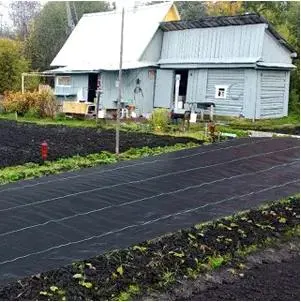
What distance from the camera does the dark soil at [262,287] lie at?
4.26 metres

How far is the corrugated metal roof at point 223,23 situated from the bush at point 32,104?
559 centimetres

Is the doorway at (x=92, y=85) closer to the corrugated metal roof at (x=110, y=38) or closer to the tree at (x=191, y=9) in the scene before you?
the corrugated metal roof at (x=110, y=38)

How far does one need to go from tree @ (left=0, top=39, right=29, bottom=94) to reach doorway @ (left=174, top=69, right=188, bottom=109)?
8500mm

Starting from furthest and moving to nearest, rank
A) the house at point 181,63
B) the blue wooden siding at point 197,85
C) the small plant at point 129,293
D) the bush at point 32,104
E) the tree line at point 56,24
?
1. the tree line at point 56,24
2. the blue wooden siding at point 197,85
3. the bush at point 32,104
4. the house at point 181,63
5. the small plant at point 129,293

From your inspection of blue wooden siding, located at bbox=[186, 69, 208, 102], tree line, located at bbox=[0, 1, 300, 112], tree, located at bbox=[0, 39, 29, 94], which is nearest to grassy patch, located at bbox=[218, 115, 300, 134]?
blue wooden siding, located at bbox=[186, 69, 208, 102]

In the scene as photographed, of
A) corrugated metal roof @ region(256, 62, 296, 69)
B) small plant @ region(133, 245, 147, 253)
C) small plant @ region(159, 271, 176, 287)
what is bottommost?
small plant @ region(159, 271, 176, 287)

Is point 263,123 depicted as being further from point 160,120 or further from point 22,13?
point 22,13

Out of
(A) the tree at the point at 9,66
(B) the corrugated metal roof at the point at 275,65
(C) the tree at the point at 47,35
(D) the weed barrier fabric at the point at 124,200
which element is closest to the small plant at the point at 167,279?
(D) the weed barrier fabric at the point at 124,200

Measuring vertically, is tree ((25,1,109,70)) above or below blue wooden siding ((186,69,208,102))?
above

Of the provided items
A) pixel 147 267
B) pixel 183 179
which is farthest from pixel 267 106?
pixel 147 267

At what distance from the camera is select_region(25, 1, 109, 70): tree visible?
32.1 metres

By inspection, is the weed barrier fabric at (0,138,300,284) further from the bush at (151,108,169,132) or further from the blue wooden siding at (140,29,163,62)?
the blue wooden siding at (140,29,163,62)

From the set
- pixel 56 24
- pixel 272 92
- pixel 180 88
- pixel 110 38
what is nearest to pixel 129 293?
pixel 272 92

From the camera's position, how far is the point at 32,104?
1945 cm
